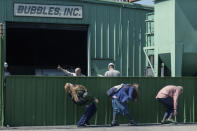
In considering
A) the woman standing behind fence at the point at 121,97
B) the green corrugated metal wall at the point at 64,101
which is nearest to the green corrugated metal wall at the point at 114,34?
the green corrugated metal wall at the point at 64,101

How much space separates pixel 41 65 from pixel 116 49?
10.8m

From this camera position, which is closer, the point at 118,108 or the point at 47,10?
the point at 118,108

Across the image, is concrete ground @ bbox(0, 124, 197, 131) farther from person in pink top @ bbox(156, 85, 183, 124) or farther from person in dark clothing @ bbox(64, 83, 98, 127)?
person in pink top @ bbox(156, 85, 183, 124)

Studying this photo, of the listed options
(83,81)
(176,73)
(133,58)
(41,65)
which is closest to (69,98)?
(83,81)

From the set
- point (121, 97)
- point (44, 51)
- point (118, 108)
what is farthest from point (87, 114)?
point (44, 51)

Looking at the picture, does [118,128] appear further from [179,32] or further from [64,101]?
[179,32]

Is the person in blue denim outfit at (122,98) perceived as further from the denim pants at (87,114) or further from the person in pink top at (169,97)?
the person in pink top at (169,97)

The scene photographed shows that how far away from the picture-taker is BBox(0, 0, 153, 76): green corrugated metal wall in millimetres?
24828

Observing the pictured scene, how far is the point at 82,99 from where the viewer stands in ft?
45.2

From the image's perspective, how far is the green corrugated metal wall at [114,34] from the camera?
81.5ft

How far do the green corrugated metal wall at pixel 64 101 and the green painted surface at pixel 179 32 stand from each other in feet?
12.9

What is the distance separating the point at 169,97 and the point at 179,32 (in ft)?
16.3

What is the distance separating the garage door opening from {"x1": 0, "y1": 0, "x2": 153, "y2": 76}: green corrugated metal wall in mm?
4403

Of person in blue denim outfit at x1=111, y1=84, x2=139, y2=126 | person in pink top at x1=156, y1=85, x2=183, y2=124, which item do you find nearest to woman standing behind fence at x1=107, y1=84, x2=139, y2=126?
person in blue denim outfit at x1=111, y1=84, x2=139, y2=126
